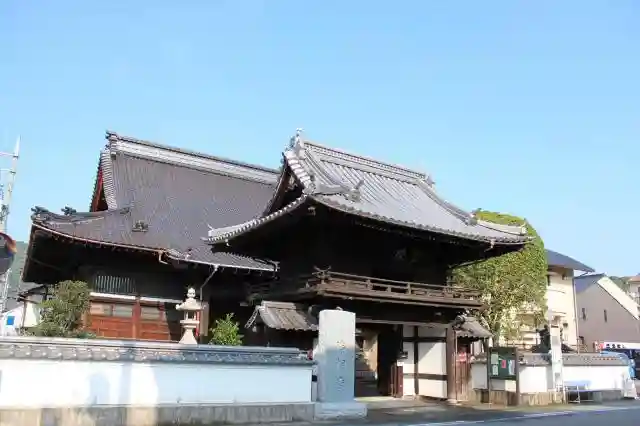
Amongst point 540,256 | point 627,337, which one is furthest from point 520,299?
point 627,337

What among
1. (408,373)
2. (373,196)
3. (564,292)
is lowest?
(408,373)

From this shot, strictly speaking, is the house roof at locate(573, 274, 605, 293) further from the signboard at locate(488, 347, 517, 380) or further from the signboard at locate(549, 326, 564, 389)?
the signboard at locate(488, 347, 517, 380)

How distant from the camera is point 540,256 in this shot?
30.5 m

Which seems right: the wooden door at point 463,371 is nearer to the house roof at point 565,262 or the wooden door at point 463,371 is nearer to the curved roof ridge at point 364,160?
the curved roof ridge at point 364,160

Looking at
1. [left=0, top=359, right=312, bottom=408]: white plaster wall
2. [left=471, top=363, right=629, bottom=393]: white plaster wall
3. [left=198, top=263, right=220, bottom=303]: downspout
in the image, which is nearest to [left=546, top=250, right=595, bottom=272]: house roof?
[left=471, top=363, right=629, bottom=393]: white plaster wall

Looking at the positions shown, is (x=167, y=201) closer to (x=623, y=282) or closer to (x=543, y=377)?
(x=543, y=377)

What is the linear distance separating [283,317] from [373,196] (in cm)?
578

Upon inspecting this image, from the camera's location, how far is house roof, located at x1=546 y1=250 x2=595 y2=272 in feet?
140

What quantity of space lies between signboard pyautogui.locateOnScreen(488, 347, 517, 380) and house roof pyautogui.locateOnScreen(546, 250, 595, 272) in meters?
22.4

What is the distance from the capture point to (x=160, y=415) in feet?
42.9

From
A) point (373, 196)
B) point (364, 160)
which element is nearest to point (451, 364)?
point (373, 196)

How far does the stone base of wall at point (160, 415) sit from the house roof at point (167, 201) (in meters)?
7.53

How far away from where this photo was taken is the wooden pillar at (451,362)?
20141 mm

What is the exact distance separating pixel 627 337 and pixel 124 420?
4789 cm
